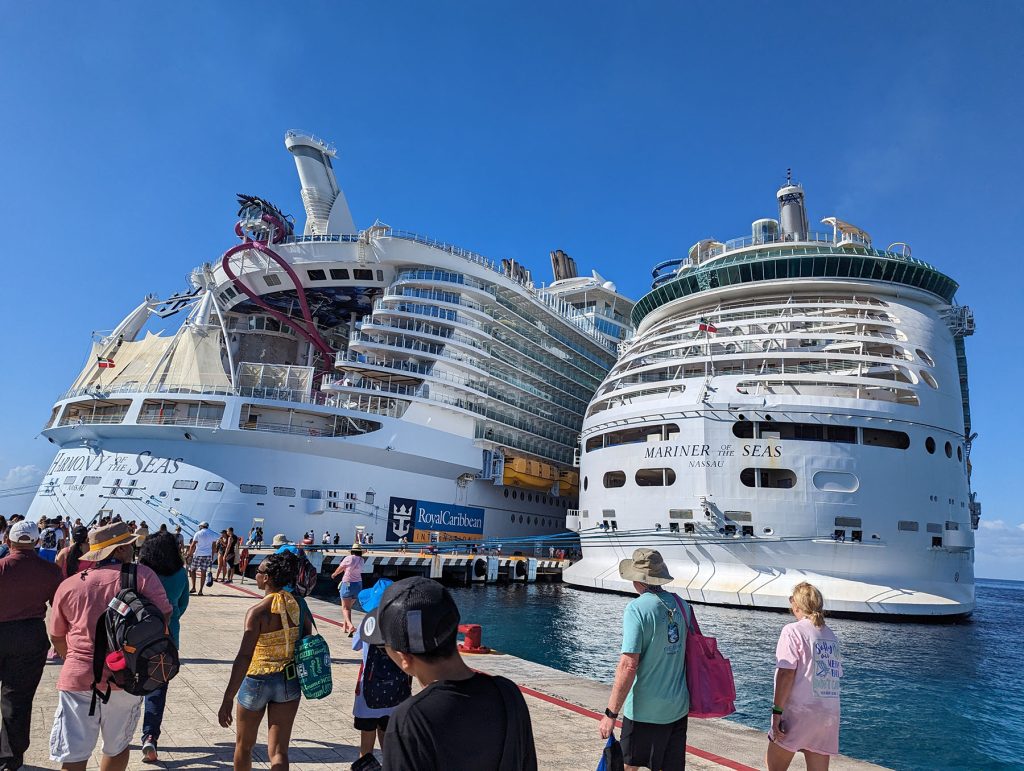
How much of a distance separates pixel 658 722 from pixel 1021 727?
11390 millimetres

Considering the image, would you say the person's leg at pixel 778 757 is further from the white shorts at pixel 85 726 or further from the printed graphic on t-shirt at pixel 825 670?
the white shorts at pixel 85 726

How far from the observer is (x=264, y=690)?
448 cm

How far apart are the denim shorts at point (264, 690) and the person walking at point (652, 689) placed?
2.08 metres

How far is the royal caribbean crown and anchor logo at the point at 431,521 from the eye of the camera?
33.4 metres

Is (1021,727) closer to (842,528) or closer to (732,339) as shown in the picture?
(842,528)

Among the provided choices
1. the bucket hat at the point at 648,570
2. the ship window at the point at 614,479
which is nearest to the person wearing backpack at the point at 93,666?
the bucket hat at the point at 648,570

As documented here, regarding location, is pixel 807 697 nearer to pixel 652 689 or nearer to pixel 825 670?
pixel 825 670

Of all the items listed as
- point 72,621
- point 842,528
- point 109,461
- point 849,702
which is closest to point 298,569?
point 72,621

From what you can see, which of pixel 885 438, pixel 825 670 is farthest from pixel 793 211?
pixel 825 670

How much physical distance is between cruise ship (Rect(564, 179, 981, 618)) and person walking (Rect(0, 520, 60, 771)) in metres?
21.9

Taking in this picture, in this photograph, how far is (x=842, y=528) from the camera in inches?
910

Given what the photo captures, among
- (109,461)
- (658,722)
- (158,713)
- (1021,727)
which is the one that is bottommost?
(1021,727)

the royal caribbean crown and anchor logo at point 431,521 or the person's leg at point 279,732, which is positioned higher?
the royal caribbean crown and anchor logo at point 431,521

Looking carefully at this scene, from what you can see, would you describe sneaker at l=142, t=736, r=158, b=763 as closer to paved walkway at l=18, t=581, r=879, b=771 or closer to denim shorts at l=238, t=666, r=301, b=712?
paved walkway at l=18, t=581, r=879, b=771
